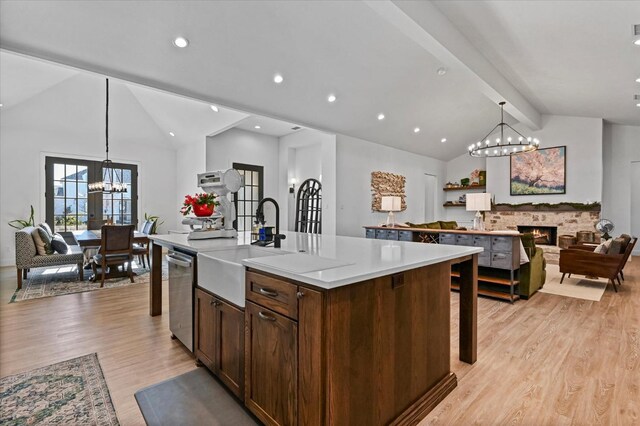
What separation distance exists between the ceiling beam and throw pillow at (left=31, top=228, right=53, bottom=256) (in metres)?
5.67

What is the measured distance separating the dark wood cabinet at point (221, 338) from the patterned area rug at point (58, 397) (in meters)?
0.59

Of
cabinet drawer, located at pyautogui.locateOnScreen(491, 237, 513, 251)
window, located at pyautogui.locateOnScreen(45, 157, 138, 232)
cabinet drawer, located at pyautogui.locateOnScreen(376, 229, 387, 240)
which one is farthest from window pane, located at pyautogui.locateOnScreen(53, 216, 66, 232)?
cabinet drawer, located at pyautogui.locateOnScreen(491, 237, 513, 251)

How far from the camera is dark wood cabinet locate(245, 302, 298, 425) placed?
141 centimetres

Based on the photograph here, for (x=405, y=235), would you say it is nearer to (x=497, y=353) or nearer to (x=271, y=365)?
(x=497, y=353)

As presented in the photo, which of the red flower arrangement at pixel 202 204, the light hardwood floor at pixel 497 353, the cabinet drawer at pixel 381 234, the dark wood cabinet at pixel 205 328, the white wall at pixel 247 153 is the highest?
the white wall at pixel 247 153

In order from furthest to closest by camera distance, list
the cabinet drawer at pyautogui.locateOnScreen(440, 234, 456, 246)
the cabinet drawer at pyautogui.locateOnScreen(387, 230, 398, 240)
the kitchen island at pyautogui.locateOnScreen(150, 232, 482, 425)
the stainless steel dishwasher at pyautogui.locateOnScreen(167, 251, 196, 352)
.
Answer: the cabinet drawer at pyautogui.locateOnScreen(387, 230, 398, 240), the cabinet drawer at pyautogui.locateOnScreen(440, 234, 456, 246), the stainless steel dishwasher at pyautogui.locateOnScreen(167, 251, 196, 352), the kitchen island at pyautogui.locateOnScreen(150, 232, 482, 425)

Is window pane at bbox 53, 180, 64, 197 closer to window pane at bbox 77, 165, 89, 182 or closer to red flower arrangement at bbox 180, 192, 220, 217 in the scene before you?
window pane at bbox 77, 165, 89, 182

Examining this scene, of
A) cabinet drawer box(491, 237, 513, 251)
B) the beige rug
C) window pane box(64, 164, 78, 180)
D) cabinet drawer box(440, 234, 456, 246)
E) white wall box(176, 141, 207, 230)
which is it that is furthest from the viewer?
white wall box(176, 141, 207, 230)

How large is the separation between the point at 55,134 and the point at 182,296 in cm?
692

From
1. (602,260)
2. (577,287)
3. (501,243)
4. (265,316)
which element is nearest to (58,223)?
(265,316)

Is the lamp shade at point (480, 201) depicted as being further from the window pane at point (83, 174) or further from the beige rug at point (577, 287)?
the window pane at point (83, 174)

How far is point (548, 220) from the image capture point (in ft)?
25.9

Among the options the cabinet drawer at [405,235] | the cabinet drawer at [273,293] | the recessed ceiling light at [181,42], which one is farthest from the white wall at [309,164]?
the cabinet drawer at [273,293]

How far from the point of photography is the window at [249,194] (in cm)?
791
